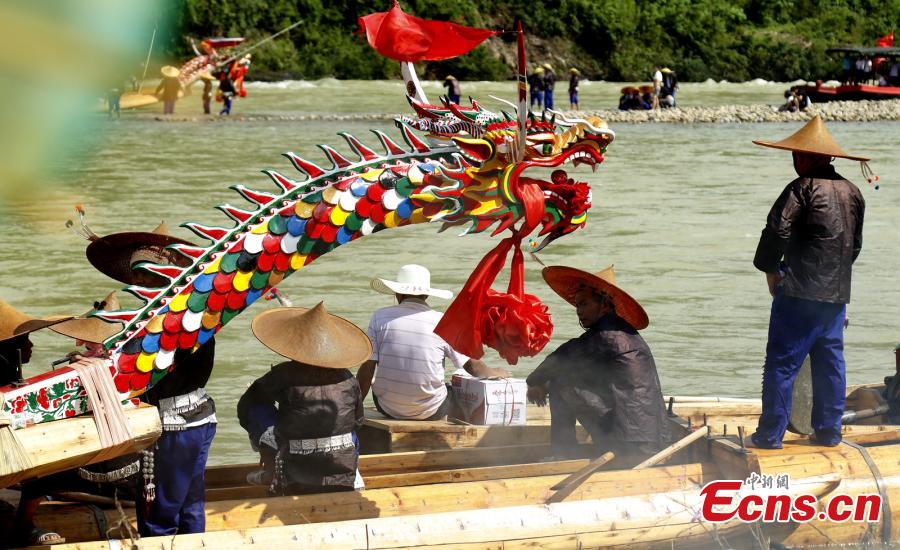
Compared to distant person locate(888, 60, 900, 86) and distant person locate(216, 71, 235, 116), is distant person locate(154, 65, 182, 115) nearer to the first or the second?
distant person locate(216, 71, 235, 116)

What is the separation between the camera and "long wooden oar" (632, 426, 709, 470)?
6445 mm

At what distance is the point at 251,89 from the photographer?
43.2 m

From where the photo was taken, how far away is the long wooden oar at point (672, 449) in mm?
6445

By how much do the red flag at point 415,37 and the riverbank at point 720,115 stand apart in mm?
26586

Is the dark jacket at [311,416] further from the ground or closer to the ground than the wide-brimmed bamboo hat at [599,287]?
closer to the ground

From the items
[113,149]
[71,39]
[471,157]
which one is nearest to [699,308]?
[471,157]

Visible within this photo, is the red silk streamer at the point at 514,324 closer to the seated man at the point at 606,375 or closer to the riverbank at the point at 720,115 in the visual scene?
the seated man at the point at 606,375

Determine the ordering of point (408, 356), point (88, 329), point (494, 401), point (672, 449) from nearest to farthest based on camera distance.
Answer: point (88, 329), point (672, 449), point (408, 356), point (494, 401)

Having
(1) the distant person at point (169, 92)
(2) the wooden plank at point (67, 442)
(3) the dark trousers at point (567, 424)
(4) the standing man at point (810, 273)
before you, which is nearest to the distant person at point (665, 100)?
(1) the distant person at point (169, 92)

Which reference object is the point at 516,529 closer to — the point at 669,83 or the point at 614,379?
the point at 614,379

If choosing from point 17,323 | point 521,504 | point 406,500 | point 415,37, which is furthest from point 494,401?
point 17,323

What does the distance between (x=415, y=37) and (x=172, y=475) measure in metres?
2.17

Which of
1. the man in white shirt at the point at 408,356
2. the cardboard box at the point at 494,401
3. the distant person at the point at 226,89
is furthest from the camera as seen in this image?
the distant person at the point at 226,89

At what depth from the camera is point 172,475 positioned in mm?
5578
